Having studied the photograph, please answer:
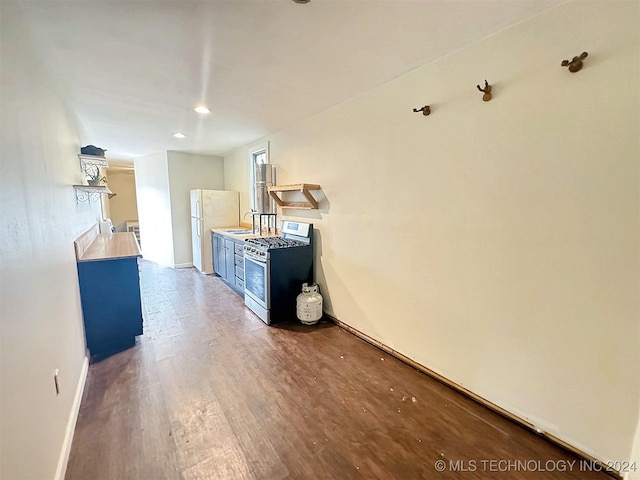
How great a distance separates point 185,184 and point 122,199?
4.49 m

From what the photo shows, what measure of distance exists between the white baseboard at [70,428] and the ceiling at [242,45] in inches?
88.6

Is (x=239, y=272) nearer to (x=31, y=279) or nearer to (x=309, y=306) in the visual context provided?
(x=309, y=306)

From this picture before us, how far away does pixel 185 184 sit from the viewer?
5707 mm

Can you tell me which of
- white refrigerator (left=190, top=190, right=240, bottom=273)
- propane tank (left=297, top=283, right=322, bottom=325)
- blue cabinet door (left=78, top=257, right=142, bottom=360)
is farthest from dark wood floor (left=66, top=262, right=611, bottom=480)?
white refrigerator (left=190, top=190, right=240, bottom=273)

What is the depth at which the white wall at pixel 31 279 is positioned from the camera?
3.30ft

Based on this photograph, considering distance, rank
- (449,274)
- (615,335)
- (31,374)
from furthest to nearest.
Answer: (449,274) → (615,335) → (31,374)

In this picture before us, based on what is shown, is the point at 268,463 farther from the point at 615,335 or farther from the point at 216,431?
the point at 615,335

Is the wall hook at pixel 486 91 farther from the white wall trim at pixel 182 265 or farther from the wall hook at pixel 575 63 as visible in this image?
the white wall trim at pixel 182 265

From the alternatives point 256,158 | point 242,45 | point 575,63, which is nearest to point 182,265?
point 256,158

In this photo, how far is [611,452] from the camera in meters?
1.47

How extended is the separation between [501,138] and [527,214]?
502 millimetres

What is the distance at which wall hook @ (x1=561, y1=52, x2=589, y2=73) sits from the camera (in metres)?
1.41

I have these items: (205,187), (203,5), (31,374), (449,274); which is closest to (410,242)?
(449,274)

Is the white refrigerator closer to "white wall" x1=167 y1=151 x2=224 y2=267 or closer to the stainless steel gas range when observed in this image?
"white wall" x1=167 y1=151 x2=224 y2=267
